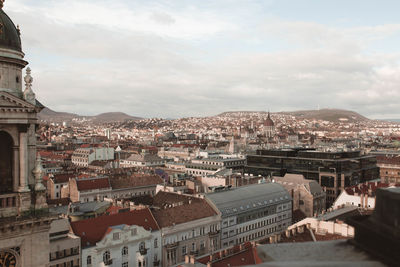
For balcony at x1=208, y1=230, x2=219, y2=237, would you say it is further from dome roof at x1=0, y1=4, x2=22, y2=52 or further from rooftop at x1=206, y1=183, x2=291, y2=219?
dome roof at x1=0, y1=4, x2=22, y2=52

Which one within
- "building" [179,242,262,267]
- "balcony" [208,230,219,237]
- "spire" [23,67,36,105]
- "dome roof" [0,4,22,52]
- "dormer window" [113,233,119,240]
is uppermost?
"dome roof" [0,4,22,52]

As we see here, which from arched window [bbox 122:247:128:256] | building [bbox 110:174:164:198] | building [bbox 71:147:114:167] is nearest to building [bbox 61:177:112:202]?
building [bbox 110:174:164:198]

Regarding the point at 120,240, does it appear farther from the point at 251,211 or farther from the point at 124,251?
the point at 251,211

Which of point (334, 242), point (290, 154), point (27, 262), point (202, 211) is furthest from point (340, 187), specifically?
→ point (334, 242)

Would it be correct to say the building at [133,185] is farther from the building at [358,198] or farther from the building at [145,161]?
the building at [145,161]

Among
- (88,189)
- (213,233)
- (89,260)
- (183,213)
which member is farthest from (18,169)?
(88,189)
